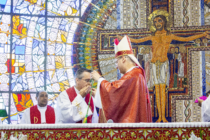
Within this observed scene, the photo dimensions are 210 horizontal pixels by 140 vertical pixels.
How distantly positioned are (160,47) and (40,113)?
9.50ft

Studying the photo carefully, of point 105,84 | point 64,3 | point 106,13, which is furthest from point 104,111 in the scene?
point 64,3

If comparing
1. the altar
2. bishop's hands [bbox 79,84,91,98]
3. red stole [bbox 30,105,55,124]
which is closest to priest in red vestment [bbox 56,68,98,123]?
bishop's hands [bbox 79,84,91,98]

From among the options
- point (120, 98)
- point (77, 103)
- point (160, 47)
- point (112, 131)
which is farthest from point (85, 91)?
point (160, 47)

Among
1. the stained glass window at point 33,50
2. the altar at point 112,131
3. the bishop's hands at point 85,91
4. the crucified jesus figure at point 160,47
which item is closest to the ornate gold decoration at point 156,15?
the crucified jesus figure at point 160,47

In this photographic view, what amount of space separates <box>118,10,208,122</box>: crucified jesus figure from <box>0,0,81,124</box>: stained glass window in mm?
1364

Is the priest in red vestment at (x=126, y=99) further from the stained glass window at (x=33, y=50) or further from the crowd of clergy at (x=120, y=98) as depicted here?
the stained glass window at (x=33, y=50)

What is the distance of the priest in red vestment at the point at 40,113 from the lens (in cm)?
618

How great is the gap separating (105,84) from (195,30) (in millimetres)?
3650

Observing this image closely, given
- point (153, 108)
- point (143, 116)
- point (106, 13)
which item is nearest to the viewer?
point (143, 116)

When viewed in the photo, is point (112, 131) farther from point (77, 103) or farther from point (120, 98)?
point (77, 103)

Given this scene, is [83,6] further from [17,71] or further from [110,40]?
[17,71]

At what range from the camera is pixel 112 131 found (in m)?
Result: 3.71

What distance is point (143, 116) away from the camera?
14.4ft

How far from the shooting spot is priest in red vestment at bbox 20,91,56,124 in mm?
6176
